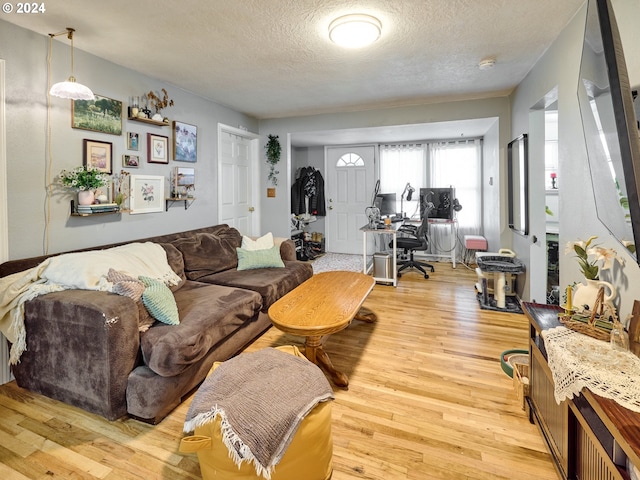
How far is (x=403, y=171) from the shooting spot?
6.05 m

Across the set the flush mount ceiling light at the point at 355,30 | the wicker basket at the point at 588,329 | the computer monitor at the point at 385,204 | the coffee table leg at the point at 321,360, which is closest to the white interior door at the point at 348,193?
the computer monitor at the point at 385,204

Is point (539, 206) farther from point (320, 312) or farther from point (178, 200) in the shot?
point (178, 200)

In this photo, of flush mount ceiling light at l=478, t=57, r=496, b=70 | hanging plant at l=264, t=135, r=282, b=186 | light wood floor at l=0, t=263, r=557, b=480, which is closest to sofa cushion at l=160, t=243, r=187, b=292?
light wood floor at l=0, t=263, r=557, b=480

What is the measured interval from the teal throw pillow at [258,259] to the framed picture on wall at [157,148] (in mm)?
1198

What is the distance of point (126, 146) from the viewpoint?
297 cm

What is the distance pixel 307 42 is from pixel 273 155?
2.50 metres

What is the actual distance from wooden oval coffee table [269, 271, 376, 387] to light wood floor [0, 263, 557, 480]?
255 millimetres

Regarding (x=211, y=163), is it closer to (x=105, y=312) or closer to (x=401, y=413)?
(x=105, y=312)

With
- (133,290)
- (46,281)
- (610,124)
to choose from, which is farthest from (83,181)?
(610,124)

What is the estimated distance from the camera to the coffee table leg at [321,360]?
2.08 metres

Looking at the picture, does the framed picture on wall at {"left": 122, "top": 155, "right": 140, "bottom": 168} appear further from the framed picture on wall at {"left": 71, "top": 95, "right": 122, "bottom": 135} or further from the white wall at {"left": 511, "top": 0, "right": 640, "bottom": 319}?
the white wall at {"left": 511, "top": 0, "right": 640, "bottom": 319}

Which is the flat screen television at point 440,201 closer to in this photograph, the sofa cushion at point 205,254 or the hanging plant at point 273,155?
the hanging plant at point 273,155

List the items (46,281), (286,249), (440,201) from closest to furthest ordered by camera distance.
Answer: (46,281), (286,249), (440,201)

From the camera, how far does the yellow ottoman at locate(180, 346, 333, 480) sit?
3.96 ft
